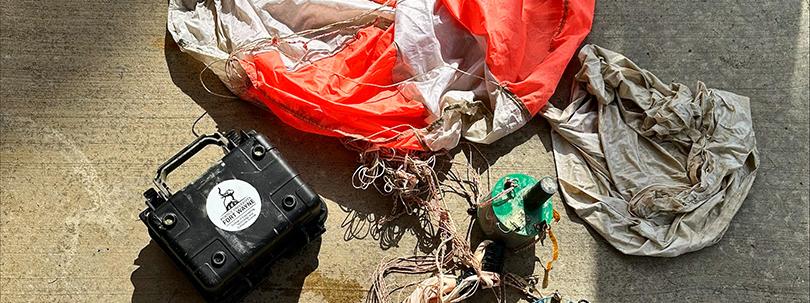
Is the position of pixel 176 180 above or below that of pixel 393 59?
below

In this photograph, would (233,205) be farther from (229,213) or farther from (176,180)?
(176,180)

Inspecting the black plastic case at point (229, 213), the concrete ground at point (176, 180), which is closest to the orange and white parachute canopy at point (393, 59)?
the concrete ground at point (176, 180)

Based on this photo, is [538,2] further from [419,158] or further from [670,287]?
[670,287]

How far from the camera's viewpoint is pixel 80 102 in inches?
90.4

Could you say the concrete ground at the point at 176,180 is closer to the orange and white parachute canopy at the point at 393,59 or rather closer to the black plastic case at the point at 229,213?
the orange and white parachute canopy at the point at 393,59

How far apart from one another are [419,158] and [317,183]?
35 cm

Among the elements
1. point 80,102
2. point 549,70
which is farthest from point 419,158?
point 80,102

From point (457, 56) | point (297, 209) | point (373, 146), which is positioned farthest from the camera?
point (457, 56)

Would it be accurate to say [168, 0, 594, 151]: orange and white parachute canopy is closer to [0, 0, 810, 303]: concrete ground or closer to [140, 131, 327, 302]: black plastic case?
[0, 0, 810, 303]: concrete ground

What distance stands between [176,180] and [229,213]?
0.39 meters

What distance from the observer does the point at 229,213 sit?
194 cm

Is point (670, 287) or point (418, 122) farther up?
point (418, 122)

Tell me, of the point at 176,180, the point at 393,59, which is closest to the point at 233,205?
the point at 176,180

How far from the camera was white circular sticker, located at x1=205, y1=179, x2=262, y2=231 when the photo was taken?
193 cm
